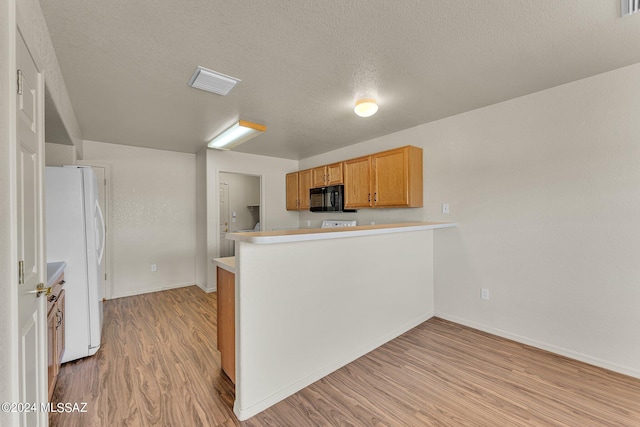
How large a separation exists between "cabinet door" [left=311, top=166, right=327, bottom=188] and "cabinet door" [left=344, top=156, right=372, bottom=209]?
0.51m

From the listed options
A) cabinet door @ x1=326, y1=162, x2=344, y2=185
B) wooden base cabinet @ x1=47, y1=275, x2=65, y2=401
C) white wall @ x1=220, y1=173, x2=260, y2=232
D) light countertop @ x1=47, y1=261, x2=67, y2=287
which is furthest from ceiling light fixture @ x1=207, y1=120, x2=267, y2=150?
white wall @ x1=220, y1=173, x2=260, y2=232

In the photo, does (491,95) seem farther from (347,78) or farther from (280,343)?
(280,343)

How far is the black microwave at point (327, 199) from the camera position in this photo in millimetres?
4203

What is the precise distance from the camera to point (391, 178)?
3.41 metres

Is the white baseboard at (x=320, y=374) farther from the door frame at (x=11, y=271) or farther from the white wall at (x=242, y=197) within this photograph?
the white wall at (x=242, y=197)

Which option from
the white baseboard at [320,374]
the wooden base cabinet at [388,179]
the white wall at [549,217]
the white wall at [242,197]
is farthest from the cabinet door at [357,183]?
the white wall at [242,197]

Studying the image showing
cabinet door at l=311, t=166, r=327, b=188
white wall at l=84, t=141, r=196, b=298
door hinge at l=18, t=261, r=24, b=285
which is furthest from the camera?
cabinet door at l=311, t=166, r=327, b=188

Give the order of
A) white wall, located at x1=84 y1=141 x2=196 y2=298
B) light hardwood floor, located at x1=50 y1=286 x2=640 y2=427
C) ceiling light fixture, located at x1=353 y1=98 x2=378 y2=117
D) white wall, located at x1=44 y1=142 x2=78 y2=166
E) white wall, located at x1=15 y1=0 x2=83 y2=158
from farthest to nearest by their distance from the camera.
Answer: white wall, located at x1=84 y1=141 x2=196 y2=298, white wall, located at x1=44 y1=142 x2=78 y2=166, ceiling light fixture, located at x1=353 y1=98 x2=378 y2=117, light hardwood floor, located at x1=50 y1=286 x2=640 y2=427, white wall, located at x1=15 y1=0 x2=83 y2=158

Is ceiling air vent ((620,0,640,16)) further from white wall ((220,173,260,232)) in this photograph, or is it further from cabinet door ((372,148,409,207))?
white wall ((220,173,260,232))

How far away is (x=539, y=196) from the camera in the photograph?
2551 millimetres

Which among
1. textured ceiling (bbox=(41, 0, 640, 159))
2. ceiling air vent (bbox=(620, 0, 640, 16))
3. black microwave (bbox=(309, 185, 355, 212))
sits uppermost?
ceiling air vent (bbox=(620, 0, 640, 16))

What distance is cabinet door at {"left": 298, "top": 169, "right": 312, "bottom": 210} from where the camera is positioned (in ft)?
16.0

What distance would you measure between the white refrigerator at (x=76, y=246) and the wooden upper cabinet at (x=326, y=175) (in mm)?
2945

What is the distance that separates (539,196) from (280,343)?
2.64 m
